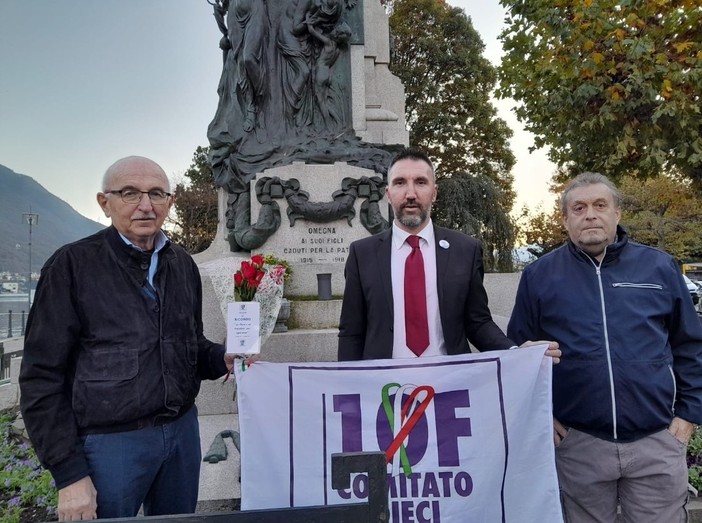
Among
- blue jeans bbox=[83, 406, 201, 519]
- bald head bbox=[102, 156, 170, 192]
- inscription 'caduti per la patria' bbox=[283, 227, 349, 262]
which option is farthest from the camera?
inscription 'caduti per la patria' bbox=[283, 227, 349, 262]

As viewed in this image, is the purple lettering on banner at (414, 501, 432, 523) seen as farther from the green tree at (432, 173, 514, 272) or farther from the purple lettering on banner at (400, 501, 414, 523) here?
the green tree at (432, 173, 514, 272)

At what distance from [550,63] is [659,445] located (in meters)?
11.8

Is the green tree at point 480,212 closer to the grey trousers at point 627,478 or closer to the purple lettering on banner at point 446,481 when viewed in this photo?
the grey trousers at point 627,478

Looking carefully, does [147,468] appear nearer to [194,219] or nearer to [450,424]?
[450,424]

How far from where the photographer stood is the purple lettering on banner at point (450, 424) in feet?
8.72

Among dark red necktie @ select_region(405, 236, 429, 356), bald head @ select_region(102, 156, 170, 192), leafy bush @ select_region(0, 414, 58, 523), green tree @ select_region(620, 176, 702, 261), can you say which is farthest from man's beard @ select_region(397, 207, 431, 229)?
green tree @ select_region(620, 176, 702, 261)

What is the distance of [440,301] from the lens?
9.19 feet

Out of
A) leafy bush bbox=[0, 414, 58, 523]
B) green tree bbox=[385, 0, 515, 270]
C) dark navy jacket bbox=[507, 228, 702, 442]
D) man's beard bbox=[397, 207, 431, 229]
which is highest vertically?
green tree bbox=[385, 0, 515, 270]

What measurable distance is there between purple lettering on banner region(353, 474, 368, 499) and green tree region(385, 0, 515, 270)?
28648mm

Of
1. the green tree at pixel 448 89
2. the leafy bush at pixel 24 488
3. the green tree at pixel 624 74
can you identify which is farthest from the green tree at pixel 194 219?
the leafy bush at pixel 24 488

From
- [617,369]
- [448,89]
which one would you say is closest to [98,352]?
[617,369]

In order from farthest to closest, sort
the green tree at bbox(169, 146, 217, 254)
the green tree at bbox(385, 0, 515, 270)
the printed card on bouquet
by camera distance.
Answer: the green tree at bbox(169, 146, 217, 254) → the green tree at bbox(385, 0, 515, 270) → the printed card on bouquet

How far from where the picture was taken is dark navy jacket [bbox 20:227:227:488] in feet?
7.07

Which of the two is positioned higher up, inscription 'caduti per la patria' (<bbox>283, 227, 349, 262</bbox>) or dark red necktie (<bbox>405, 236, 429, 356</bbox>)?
inscription 'caduti per la patria' (<bbox>283, 227, 349, 262</bbox>)
